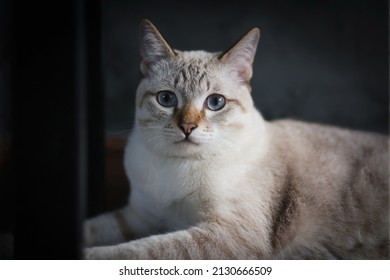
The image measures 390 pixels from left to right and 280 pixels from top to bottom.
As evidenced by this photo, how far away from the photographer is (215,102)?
5.33ft

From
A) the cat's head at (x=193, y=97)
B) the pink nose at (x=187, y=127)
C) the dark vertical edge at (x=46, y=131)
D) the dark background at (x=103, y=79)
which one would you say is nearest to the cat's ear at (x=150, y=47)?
the cat's head at (x=193, y=97)

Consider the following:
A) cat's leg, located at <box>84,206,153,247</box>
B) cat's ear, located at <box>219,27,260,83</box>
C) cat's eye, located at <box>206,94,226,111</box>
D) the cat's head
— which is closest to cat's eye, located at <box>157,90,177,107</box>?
the cat's head

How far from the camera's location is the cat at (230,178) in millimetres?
1545

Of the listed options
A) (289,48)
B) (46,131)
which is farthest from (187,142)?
(289,48)

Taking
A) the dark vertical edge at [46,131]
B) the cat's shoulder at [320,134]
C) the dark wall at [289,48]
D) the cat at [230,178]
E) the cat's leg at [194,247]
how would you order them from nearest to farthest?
the dark vertical edge at [46,131], the cat's leg at [194,247], the cat at [230,178], the dark wall at [289,48], the cat's shoulder at [320,134]

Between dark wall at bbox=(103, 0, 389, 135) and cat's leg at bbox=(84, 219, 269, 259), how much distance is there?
58cm

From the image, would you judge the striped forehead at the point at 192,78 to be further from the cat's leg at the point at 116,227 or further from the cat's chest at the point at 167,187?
the cat's leg at the point at 116,227

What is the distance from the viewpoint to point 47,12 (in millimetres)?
1247

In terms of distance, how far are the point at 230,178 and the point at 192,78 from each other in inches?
14.5

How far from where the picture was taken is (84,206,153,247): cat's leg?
1.79 metres

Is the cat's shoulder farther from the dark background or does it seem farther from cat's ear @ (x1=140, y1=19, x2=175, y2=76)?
cat's ear @ (x1=140, y1=19, x2=175, y2=76)

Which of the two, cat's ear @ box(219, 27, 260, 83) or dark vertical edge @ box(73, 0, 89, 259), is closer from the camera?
dark vertical edge @ box(73, 0, 89, 259)

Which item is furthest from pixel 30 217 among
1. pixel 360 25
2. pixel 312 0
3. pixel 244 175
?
pixel 360 25

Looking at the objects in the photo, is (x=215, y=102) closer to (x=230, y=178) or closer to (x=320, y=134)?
(x=230, y=178)
